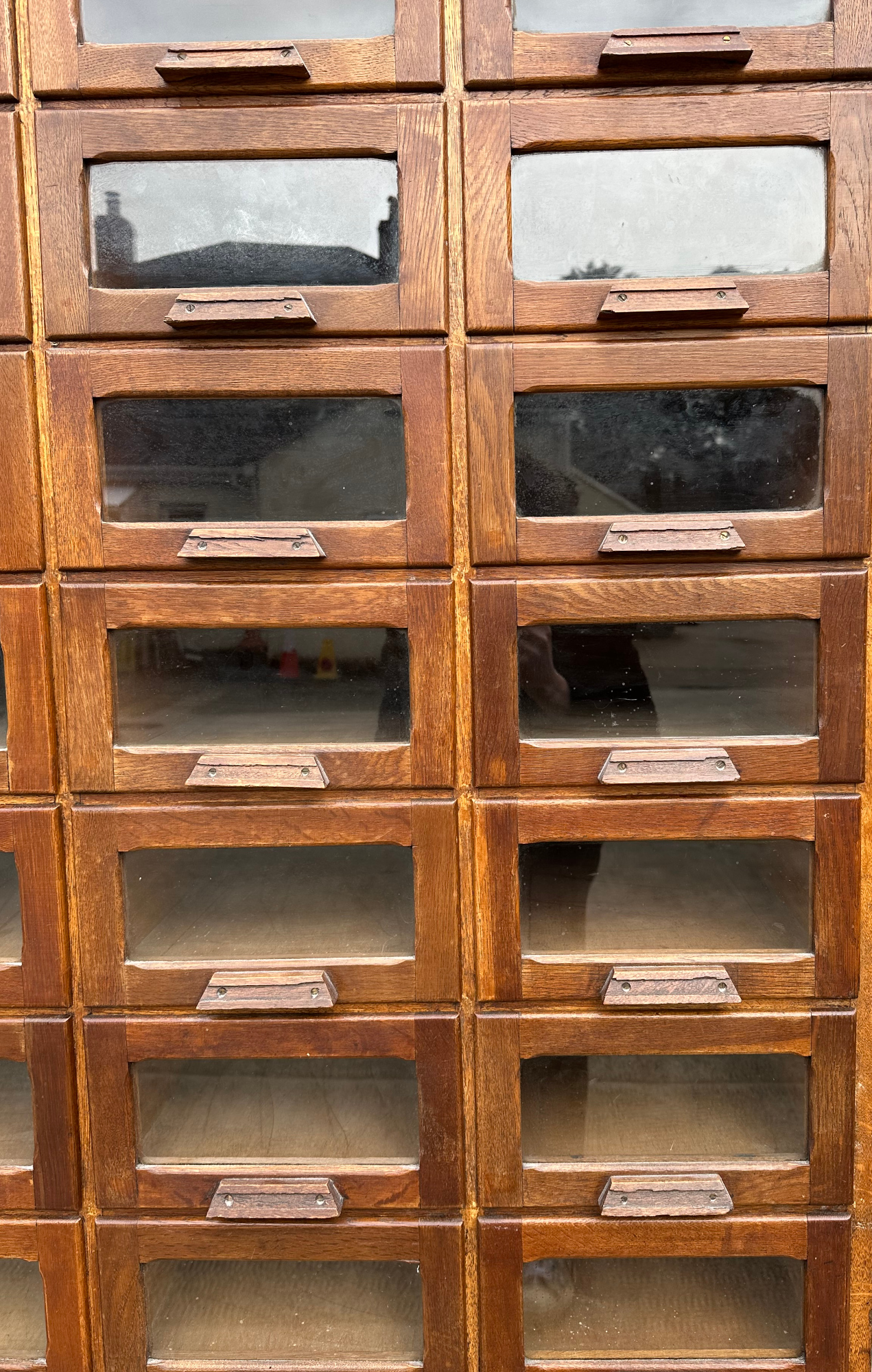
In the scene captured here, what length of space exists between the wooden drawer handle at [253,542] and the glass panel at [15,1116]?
2.51 ft

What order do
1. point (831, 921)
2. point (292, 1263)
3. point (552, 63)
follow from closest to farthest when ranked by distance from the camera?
point (552, 63)
point (831, 921)
point (292, 1263)

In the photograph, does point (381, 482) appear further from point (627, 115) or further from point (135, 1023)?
point (135, 1023)

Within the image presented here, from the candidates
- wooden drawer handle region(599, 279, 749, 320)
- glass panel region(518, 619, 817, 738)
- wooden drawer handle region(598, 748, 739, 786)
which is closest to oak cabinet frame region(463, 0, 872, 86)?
wooden drawer handle region(599, 279, 749, 320)

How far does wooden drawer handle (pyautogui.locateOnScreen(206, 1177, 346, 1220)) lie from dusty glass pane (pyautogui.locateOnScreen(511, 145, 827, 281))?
1214 mm

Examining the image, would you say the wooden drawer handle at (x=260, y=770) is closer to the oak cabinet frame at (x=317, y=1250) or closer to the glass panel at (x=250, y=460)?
the glass panel at (x=250, y=460)

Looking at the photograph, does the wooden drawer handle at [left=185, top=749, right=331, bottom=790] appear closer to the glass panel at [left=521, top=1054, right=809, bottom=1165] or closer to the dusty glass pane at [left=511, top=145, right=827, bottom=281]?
the glass panel at [left=521, top=1054, right=809, bottom=1165]

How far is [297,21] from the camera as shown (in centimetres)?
112

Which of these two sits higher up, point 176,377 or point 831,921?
point 176,377

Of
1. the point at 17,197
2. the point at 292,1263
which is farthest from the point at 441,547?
the point at 292,1263

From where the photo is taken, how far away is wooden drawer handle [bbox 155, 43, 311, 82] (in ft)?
3.49

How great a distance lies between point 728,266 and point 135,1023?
4.13 ft

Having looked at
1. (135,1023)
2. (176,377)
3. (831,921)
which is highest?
(176,377)

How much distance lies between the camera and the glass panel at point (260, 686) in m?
1.18

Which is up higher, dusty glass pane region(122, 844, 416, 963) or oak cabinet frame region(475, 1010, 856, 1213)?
dusty glass pane region(122, 844, 416, 963)
